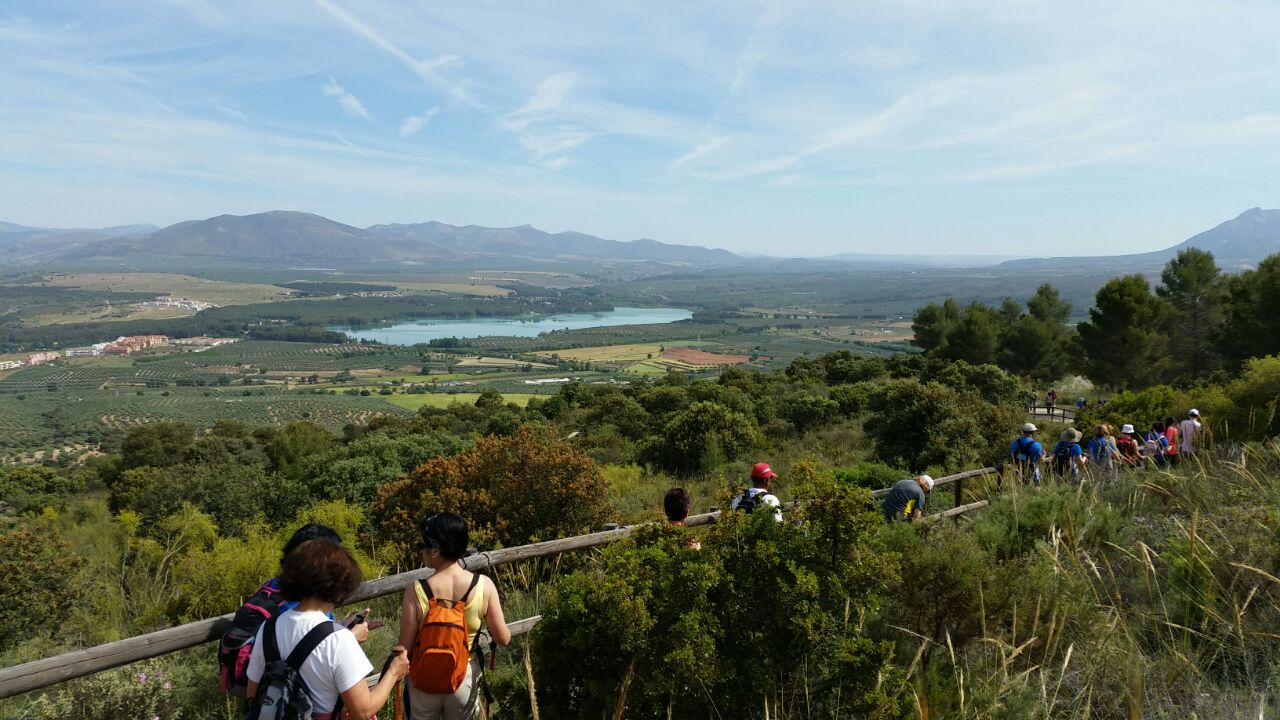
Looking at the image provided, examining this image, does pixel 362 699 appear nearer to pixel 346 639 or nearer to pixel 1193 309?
pixel 346 639

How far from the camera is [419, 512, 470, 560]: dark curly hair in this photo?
287cm

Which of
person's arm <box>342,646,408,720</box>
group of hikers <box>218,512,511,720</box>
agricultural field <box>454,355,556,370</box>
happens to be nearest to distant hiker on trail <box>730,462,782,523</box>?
group of hikers <box>218,512,511,720</box>

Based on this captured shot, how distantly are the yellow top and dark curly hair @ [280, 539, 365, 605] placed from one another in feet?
1.60

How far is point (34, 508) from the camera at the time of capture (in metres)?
24.0

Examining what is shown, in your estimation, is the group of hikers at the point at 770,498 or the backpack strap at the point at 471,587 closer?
the backpack strap at the point at 471,587

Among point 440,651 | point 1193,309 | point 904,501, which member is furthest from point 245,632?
point 1193,309

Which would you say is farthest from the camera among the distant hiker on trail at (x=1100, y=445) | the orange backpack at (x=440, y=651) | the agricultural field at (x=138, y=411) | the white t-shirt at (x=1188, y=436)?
the agricultural field at (x=138, y=411)

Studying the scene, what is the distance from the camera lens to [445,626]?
9.09ft

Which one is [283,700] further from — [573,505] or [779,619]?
[573,505]

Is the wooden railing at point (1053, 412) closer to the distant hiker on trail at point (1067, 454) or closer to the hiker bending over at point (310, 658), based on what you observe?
the distant hiker on trail at point (1067, 454)

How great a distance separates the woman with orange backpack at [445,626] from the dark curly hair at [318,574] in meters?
0.41

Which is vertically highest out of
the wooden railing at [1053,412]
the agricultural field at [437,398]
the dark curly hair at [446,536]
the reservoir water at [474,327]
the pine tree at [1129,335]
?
the dark curly hair at [446,536]

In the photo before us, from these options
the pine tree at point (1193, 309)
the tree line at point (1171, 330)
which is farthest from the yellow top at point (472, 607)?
the pine tree at point (1193, 309)

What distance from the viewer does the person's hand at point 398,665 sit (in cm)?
247
